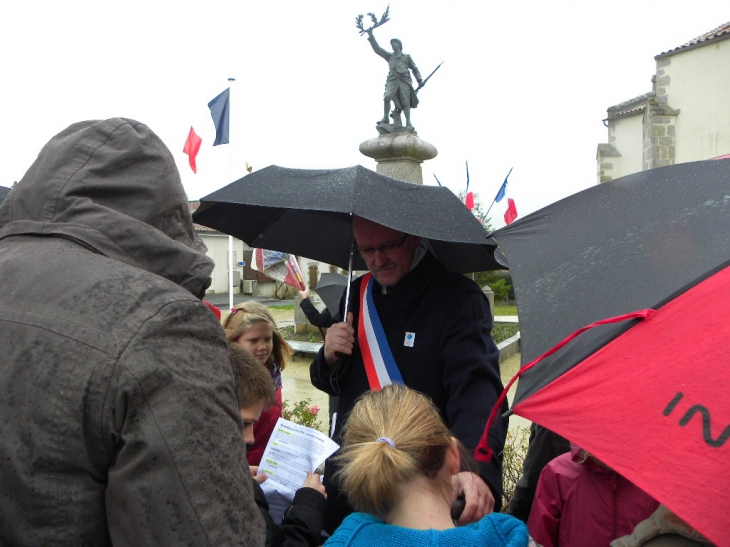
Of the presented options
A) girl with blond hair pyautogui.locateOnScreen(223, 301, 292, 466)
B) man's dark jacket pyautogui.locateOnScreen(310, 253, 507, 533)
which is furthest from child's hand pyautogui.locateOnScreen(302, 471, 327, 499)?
girl with blond hair pyautogui.locateOnScreen(223, 301, 292, 466)

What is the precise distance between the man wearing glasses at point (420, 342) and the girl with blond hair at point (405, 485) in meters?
0.45

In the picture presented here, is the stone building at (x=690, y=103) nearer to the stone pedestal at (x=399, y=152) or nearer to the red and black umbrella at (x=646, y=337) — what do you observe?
the stone pedestal at (x=399, y=152)

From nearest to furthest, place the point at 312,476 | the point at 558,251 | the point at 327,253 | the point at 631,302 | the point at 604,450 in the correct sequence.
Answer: the point at 604,450, the point at 631,302, the point at 558,251, the point at 312,476, the point at 327,253

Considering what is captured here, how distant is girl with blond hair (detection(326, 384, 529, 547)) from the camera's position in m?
1.50

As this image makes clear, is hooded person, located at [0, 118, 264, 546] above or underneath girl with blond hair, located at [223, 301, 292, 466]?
above

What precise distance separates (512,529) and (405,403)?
420mm

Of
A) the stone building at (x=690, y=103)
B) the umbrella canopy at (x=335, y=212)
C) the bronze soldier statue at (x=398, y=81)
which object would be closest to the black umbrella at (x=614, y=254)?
the umbrella canopy at (x=335, y=212)

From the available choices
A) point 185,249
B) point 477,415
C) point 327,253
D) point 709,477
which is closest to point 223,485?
point 185,249

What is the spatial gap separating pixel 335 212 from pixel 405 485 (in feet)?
4.34

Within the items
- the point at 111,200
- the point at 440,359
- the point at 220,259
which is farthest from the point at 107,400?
the point at 220,259

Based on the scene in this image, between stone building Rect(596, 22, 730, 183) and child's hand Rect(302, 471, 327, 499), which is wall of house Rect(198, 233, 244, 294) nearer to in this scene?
stone building Rect(596, 22, 730, 183)

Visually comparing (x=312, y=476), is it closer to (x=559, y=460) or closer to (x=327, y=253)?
(x=559, y=460)

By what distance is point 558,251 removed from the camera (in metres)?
1.71

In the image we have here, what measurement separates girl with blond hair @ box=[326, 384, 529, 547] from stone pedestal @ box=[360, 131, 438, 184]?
26.1 feet
